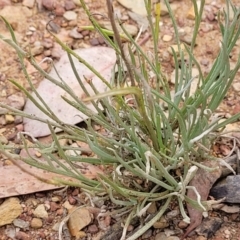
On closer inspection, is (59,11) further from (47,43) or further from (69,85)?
(69,85)

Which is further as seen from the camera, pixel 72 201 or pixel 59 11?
pixel 59 11

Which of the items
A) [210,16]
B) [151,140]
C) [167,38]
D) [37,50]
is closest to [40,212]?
[151,140]

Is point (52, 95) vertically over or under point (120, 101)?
under

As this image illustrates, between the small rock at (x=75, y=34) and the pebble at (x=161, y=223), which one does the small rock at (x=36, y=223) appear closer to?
the pebble at (x=161, y=223)

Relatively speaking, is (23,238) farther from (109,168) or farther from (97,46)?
(97,46)

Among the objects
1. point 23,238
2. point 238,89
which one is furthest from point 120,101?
point 238,89

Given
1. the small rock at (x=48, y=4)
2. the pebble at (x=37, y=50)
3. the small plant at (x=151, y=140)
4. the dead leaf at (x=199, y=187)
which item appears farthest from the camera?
the small rock at (x=48, y=4)

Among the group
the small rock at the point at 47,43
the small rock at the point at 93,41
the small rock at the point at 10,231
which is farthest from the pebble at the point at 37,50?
the small rock at the point at 10,231
